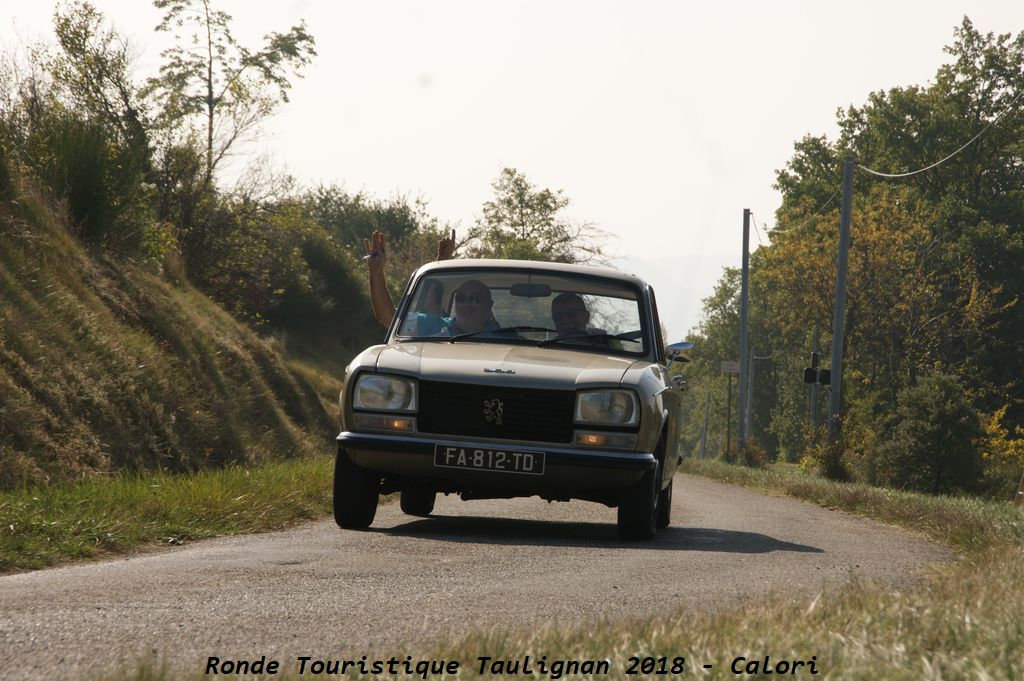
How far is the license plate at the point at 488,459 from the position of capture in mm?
8234

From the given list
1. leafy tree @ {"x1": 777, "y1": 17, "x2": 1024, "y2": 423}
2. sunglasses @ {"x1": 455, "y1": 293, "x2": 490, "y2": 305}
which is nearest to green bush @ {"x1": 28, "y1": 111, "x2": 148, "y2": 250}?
sunglasses @ {"x1": 455, "y1": 293, "x2": 490, "y2": 305}

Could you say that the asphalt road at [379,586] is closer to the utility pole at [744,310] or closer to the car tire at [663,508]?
the car tire at [663,508]

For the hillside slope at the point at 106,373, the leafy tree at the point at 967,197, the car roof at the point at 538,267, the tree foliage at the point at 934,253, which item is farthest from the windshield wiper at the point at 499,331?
the leafy tree at the point at 967,197

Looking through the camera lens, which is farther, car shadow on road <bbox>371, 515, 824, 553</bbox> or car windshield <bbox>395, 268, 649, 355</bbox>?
car windshield <bbox>395, 268, 649, 355</bbox>

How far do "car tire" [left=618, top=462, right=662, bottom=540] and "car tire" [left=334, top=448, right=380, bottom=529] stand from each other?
5.06 ft

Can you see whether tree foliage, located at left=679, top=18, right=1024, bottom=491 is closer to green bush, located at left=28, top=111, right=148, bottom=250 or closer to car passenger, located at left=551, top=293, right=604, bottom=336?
green bush, located at left=28, top=111, right=148, bottom=250

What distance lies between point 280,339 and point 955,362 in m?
32.9

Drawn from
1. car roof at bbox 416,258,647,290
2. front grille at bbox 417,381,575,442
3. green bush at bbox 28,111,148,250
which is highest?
green bush at bbox 28,111,148,250

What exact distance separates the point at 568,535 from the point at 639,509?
0.67 meters

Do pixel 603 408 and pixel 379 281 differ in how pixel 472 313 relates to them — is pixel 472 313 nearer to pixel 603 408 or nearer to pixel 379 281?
pixel 379 281

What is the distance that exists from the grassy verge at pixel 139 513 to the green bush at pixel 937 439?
26.9m

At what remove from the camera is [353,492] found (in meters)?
8.69

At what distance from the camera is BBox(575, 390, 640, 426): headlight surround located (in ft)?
27.2

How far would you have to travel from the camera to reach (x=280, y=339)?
40.8 meters
